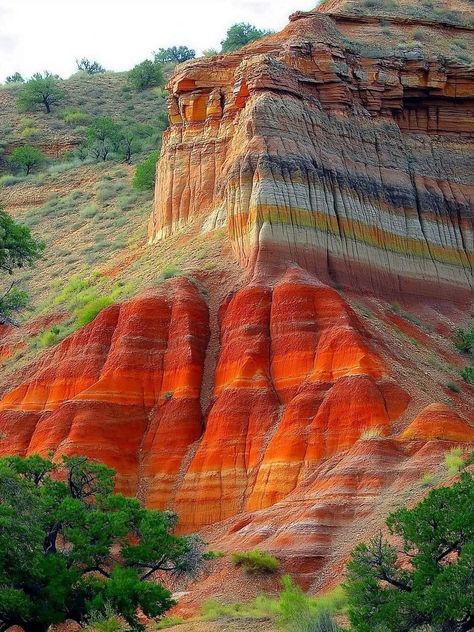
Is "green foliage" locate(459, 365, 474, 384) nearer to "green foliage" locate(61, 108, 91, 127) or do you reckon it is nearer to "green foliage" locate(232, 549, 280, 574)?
"green foliage" locate(232, 549, 280, 574)

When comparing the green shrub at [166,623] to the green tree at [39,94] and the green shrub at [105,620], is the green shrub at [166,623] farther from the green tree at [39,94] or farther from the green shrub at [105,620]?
the green tree at [39,94]

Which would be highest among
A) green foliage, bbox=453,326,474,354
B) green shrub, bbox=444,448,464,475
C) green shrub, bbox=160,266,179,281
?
green shrub, bbox=160,266,179,281

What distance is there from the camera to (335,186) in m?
54.7

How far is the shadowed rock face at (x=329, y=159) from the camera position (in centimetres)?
5288

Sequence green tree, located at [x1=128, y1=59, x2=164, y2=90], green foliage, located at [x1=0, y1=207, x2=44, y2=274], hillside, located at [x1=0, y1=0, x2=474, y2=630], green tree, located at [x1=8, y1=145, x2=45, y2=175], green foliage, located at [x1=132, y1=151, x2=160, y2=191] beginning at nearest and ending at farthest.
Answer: hillside, located at [x1=0, y1=0, x2=474, y2=630], green foliage, located at [x1=0, y1=207, x2=44, y2=274], green foliage, located at [x1=132, y1=151, x2=160, y2=191], green tree, located at [x1=8, y1=145, x2=45, y2=175], green tree, located at [x1=128, y1=59, x2=164, y2=90]

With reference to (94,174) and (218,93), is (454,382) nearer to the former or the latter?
(218,93)

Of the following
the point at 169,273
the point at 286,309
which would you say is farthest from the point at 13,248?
the point at 286,309

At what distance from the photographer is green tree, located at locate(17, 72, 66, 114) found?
112 metres

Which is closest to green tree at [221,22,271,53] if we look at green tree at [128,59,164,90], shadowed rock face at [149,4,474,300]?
green tree at [128,59,164,90]

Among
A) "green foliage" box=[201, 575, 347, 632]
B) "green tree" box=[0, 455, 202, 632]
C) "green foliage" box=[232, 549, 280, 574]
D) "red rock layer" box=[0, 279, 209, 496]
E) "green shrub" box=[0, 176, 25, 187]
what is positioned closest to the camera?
"green tree" box=[0, 455, 202, 632]

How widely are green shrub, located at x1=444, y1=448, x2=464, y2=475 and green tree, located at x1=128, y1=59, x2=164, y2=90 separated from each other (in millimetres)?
82274

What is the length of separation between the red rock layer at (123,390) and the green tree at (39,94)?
63.5 meters

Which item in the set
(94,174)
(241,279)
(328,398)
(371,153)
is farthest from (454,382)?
(94,174)

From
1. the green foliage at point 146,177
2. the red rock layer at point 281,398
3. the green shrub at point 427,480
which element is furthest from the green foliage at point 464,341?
the green foliage at point 146,177
